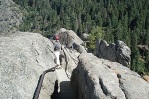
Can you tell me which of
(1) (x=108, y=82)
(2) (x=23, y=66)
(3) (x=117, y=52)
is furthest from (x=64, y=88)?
(3) (x=117, y=52)

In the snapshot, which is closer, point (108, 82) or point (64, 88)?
point (108, 82)

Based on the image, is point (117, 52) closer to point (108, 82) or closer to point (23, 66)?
point (108, 82)

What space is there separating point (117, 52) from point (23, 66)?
7990cm

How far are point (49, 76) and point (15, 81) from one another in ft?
13.8

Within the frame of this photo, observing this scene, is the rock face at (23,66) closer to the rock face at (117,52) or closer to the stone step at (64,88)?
the stone step at (64,88)

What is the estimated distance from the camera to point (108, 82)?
50.3ft

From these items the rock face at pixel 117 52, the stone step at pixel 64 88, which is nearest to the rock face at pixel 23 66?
the stone step at pixel 64 88

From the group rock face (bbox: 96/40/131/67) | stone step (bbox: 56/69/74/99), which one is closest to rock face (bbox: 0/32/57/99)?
stone step (bbox: 56/69/74/99)

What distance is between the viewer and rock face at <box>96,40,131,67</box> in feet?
309

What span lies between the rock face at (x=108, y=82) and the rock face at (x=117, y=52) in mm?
74875

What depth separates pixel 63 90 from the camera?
2166cm

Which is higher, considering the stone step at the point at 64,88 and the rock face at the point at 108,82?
the rock face at the point at 108,82

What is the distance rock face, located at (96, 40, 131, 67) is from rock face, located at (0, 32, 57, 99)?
7413 centimetres

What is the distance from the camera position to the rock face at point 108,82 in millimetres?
14441
